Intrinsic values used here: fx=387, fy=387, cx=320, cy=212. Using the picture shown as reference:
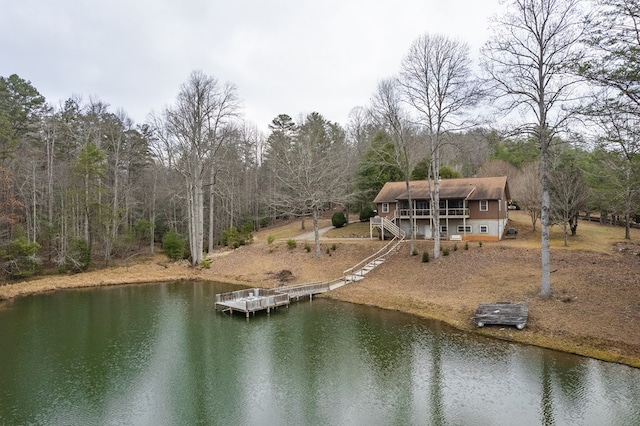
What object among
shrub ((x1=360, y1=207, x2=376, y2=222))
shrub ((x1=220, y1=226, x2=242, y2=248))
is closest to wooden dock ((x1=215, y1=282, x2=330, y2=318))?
shrub ((x1=220, y1=226, x2=242, y2=248))

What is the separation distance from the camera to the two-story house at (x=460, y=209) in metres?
29.5

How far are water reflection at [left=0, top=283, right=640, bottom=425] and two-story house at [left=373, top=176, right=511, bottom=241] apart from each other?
572 inches

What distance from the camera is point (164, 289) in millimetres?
25766

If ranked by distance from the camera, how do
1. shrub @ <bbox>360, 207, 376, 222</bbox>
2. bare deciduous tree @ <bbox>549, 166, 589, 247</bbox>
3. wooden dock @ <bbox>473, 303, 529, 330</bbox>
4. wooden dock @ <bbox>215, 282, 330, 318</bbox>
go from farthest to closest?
shrub @ <bbox>360, 207, 376, 222</bbox> → bare deciduous tree @ <bbox>549, 166, 589, 247</bbox> → wooden dock @ <bbox>215, 282, 330, 318</bbox> → wooden dock @ <bbox>473, 303, 529, 330</bbox>

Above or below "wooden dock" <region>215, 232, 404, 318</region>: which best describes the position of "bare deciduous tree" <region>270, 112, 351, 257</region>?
above

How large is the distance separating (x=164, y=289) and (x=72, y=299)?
516 cm

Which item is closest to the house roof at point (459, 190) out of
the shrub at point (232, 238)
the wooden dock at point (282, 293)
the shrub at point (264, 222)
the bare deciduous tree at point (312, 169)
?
the bare deciduous tree at point (312, 169)

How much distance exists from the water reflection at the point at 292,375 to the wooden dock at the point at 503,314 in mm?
1320

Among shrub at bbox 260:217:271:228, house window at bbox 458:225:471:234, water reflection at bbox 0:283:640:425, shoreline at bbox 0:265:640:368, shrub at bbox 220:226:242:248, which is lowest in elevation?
water reflection at bbox 0:283:640:425

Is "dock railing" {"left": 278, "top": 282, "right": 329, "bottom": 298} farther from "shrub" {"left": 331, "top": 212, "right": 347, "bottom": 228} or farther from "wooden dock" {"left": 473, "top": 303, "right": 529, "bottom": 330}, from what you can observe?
"shrub" {"left": 331, "top": 212, "right": 347, "bottom": 228}

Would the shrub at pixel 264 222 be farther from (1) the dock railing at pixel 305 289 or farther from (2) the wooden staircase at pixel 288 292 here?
(1) the dock railing at pixel 305 289

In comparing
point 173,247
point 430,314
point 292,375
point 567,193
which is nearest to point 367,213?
point 567,193

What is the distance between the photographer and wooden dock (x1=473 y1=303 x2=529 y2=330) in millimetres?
15602

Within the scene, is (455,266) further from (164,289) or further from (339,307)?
(164,289)
